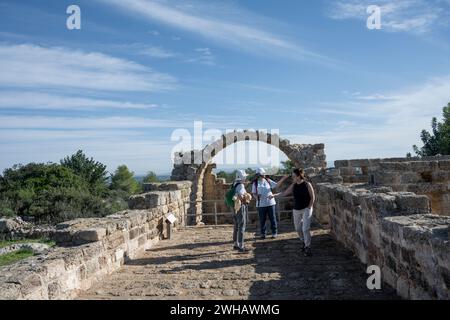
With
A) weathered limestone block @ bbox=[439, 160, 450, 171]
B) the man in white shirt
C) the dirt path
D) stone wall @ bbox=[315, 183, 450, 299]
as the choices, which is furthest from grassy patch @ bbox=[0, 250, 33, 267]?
weathered limestone block @ bbox=[439, 160, 450, 171]

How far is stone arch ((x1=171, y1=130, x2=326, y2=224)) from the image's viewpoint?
15.6 meters

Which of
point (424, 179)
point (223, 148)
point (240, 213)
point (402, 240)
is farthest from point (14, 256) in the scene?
point (402, 240)

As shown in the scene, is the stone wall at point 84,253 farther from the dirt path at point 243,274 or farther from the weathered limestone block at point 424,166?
the weathered limestone block at point 424,166

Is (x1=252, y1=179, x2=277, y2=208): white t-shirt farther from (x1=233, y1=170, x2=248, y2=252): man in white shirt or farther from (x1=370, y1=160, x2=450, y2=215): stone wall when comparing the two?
(x1=370, y1=160, x2=450, y2=215): stone wall

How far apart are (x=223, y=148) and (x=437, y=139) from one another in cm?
1539

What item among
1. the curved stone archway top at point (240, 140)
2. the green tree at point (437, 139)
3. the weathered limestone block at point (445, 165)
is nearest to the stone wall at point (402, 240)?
the weathered limestone block at point (445, 165)

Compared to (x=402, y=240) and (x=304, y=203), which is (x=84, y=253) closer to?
(x=304, y=203)

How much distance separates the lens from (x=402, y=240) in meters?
4.53

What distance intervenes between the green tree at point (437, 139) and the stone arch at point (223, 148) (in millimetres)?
11760

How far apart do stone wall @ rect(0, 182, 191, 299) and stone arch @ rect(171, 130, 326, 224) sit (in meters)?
5.75
